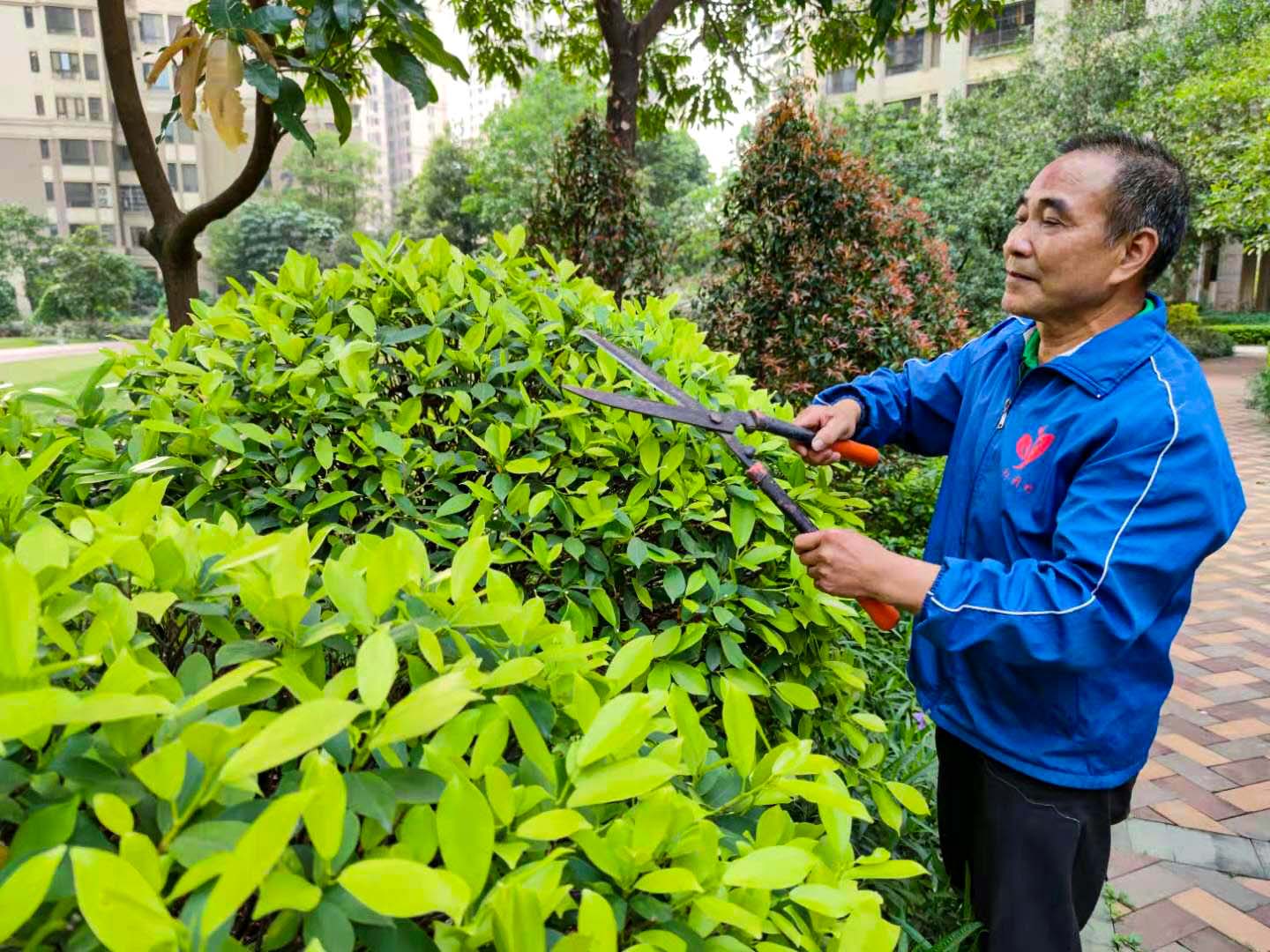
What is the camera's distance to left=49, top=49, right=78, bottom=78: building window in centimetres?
4366

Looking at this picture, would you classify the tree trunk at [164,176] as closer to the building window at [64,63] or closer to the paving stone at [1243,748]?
the paving stone at [1243,748]

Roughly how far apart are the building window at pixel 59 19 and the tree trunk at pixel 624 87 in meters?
49.5

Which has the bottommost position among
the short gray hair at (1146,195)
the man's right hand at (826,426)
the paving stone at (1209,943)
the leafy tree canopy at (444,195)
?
the paving stone at (1209,943)

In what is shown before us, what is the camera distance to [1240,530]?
6840 millimetres

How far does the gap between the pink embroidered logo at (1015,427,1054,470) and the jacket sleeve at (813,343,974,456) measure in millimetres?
444

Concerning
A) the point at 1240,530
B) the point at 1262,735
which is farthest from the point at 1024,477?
the point at 1240,530

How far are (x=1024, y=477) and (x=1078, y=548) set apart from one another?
0.26 meters

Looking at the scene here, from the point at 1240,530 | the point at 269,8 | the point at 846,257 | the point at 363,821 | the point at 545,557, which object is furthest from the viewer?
the point at 1240,530

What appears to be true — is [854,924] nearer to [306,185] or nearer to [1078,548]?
[1078,548]

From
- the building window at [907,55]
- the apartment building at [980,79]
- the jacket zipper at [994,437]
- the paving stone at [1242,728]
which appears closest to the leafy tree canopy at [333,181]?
the apartment building at [980,79]

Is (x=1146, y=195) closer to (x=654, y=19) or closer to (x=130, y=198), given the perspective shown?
(x=654, y=19)

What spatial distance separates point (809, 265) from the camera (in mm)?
4574

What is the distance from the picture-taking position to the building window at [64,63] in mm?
43656

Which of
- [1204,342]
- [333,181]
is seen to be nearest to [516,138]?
[1204,342]
